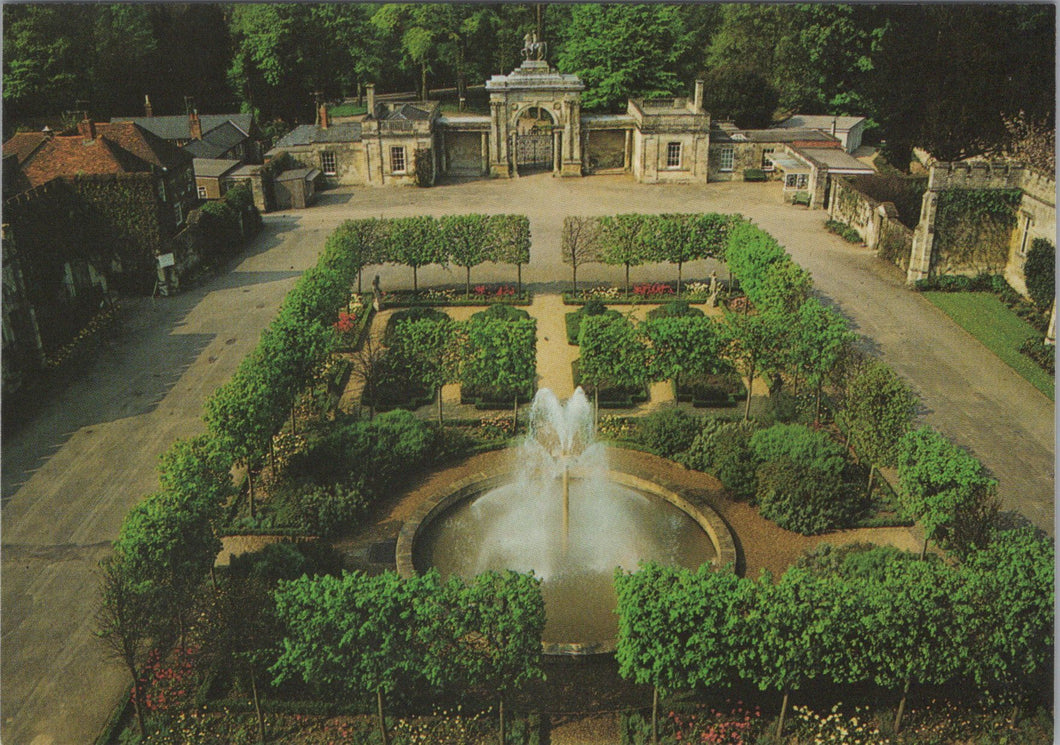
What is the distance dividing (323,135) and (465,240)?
94.6ft

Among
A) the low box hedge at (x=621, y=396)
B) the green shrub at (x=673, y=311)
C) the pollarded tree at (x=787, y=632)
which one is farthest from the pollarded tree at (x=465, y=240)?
the pollarded tree at (x=787, y=632)

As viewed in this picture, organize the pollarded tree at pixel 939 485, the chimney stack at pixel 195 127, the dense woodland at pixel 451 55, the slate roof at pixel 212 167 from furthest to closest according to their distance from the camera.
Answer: the chimney stack at pixel 195 127 < the dense woodland at pixel 451 55 < the slate roof at pixel 212 167 < the pollarded tree at pixel 939 485

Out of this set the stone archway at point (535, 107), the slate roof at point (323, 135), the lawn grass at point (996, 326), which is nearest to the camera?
the lawn grass at point (996, 326)

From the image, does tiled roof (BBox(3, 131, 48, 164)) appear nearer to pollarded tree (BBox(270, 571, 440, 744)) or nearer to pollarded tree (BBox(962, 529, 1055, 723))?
pollarded tree (BBox(270, 571, 440, 744))

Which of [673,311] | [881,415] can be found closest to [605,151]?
[673,311]

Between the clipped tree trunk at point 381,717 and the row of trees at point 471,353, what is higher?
→ the row of trees at point 471,353

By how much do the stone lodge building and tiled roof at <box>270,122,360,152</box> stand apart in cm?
9

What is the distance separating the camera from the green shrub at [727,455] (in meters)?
25.7

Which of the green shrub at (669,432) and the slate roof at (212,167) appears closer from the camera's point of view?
the green shrub at (669,432)

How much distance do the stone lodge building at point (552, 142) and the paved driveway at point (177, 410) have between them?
8255 millimetres

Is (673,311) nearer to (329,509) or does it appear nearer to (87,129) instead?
(329,509)

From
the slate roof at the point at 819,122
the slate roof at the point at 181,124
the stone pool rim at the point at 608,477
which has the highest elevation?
the slate roof at the point at 181,124

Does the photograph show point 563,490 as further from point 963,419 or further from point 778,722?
point 963,419

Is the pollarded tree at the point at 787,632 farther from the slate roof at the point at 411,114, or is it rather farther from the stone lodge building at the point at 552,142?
the slate roof at the point at 411,114
